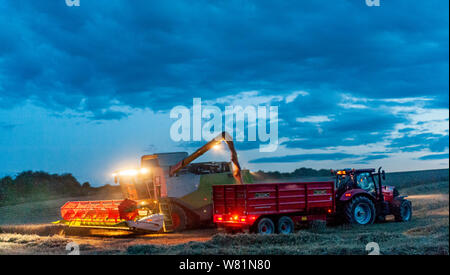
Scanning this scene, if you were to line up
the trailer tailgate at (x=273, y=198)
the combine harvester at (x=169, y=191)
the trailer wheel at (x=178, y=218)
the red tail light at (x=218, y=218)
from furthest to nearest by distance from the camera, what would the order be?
the trailer wheel at (x=178, y=218) → the combine harvester at (x=169, y=191) → the red tail light at (x=218, y=218) → the trailer tailgate at (x=273, y=198)

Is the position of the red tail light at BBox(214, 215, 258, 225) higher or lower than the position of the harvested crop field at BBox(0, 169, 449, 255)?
higher

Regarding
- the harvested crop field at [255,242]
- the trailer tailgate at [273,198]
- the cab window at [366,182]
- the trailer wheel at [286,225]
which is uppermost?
the cab window at [366,182]

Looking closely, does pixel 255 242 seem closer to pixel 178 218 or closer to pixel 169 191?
pixel 178 218

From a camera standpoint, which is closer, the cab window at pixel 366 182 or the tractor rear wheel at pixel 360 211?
the tractor rear wheel at pixel 360 211

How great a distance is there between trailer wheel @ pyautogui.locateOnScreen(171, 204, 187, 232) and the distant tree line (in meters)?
22.8

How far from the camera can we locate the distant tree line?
129 ft

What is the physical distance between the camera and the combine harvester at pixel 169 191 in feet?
60.4

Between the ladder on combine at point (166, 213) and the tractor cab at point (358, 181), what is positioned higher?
the tractor cab at point (358, 181)

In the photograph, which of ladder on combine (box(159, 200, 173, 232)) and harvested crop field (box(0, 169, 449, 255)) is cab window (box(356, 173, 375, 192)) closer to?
harvested crop field (box(0, 169, 449, 255))

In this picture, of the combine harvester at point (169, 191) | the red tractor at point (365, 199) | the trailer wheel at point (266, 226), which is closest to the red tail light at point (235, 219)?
the trailer wheel at point (266, 226)

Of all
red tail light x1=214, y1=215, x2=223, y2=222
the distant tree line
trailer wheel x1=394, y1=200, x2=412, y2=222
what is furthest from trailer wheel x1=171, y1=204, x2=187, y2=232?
the distant tree line

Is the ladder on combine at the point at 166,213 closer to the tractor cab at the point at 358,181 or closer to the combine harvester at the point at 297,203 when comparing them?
the combine harvester at the point at 297,203

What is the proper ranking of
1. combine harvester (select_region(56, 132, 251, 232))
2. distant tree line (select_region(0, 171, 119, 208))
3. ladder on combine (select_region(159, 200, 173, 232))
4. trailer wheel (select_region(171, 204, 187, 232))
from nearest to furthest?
combine harvester (select_region(56, 132, 251, 232)) < ladder on combine (select_region(159, 200, 173, 232)) < trailer wheel (select_region(171, 204, 187, 232)) < distant tree line (select_region(0, 171, 119, 208))
